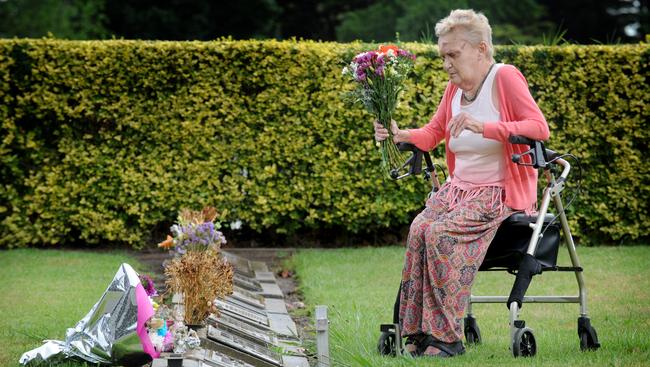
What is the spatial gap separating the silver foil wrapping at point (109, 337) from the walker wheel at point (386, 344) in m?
1.16

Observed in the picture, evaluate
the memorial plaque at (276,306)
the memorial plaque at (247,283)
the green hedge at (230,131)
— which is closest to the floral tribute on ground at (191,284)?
the memorial plaque at (276,306)

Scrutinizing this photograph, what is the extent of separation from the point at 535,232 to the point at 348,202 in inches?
199

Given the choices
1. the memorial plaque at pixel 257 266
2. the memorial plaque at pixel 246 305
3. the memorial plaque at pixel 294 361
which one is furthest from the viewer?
the memorial plaque at pixel 257 266

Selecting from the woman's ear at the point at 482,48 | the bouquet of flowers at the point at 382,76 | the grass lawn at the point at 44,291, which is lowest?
the grass lawn at the point at 44,291

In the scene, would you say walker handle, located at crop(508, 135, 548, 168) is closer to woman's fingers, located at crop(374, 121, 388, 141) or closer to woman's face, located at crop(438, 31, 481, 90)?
woman's face, located at crop(438, 31, 481, 90)

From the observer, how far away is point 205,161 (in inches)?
374

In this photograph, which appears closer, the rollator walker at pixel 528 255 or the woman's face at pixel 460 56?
the rollator walker at pixel 528 255

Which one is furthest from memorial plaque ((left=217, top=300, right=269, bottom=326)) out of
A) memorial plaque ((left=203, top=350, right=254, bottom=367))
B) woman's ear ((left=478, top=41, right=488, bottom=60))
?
woman's ear ((left=478, top=41, right=488, bottom=60))

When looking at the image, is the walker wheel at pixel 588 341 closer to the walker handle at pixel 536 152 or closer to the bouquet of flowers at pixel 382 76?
the walker handle at pixel 536 152

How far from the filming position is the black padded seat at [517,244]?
4.76 m

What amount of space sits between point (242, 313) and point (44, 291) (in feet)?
6.75

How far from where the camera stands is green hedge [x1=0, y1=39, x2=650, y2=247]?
9367mm

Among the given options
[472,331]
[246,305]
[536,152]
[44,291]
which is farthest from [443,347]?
[44,291]

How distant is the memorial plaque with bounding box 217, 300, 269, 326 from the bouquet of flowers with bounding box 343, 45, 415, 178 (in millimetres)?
1570
